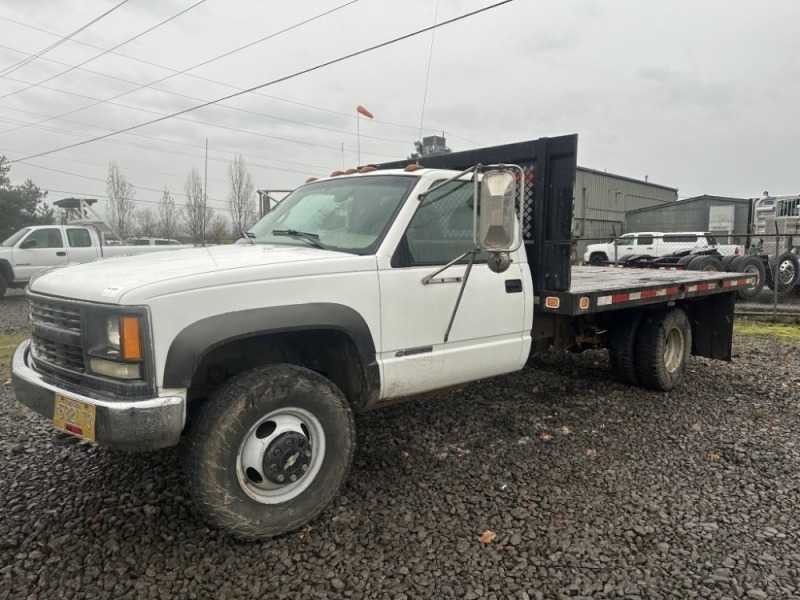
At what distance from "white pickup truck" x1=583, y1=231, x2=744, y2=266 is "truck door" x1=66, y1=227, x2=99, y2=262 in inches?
532

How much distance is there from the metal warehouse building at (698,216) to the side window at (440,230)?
1014 inches

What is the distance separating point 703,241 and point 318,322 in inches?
651

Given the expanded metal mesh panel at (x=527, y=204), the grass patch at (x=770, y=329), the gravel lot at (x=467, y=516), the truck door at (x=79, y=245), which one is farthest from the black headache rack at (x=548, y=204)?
the truck door at (x=79, y=245)

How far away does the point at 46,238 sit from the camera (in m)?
14.3

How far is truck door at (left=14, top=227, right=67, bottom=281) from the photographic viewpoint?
1390cm

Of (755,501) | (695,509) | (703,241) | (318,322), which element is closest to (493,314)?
(318,322)

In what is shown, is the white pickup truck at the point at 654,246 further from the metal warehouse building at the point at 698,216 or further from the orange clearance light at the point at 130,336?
the orange clearance light at the point at 130,336

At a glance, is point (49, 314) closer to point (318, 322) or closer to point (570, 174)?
point (318, 322)

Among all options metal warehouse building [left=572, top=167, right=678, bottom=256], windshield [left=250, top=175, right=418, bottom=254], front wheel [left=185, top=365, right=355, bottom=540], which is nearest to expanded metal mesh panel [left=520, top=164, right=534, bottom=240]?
windshield [left=250, top=175, right=418, bottom=254]

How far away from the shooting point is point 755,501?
334 centimetres

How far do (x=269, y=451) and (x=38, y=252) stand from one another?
14.1 metres

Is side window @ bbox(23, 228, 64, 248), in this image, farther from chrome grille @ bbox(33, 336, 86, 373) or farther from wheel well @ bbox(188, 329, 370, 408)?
wheel well @ bbox(188, 329, 370, 408)

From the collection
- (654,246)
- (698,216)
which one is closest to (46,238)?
(654,246)

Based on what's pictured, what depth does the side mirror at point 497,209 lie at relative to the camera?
2.87 metres
